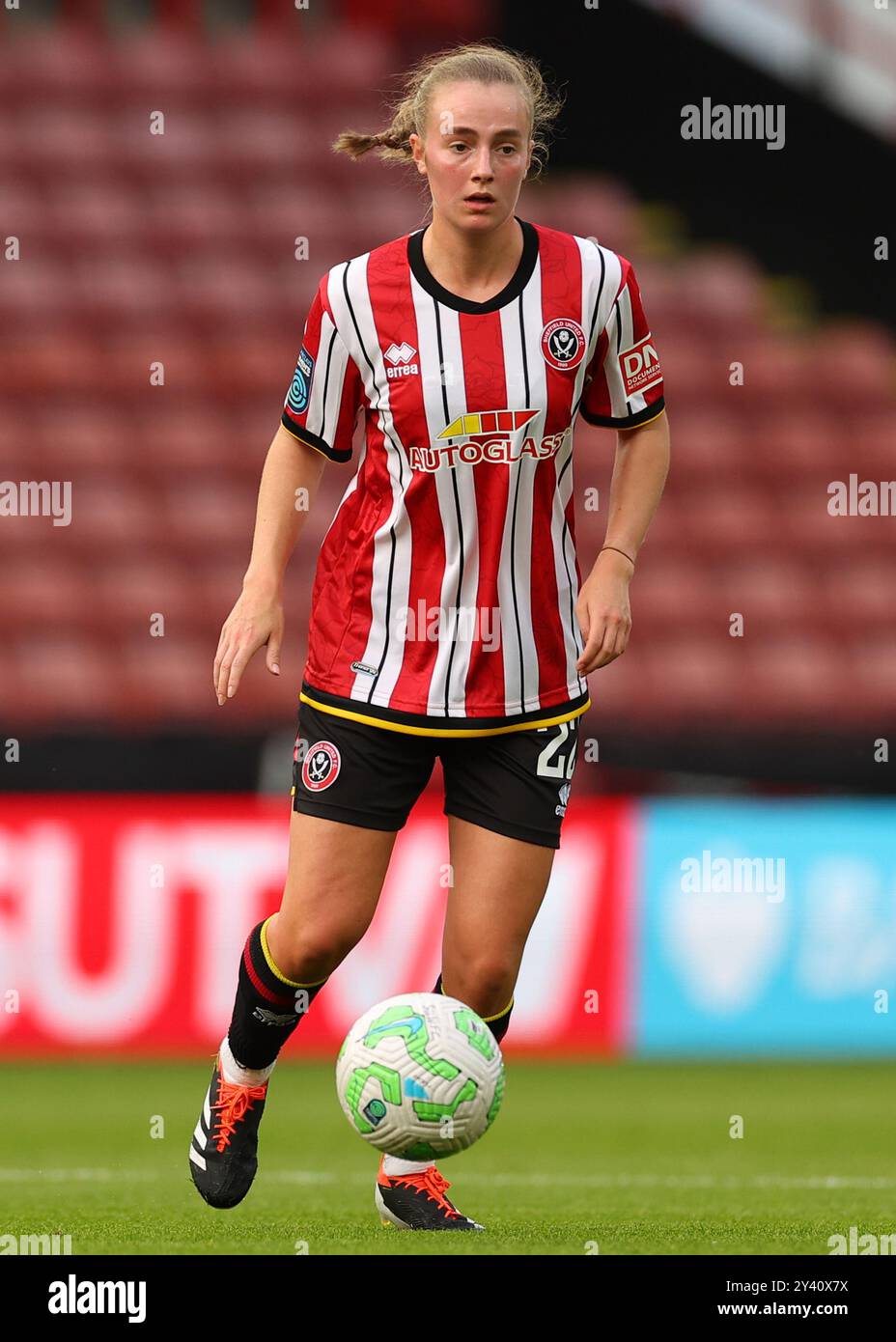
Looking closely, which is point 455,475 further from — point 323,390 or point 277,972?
point 277,972

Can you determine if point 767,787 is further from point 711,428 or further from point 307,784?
point 307,784

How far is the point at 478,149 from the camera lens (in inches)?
160

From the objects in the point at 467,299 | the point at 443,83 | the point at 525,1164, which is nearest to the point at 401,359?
the point at 467,299

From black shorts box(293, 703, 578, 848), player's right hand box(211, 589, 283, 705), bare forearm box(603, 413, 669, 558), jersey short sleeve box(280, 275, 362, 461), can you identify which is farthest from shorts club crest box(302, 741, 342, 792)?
bare forearm box(603, 413, 669, 558)

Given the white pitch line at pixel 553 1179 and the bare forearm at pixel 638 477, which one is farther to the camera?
the white pitch line at pixel 553 1179

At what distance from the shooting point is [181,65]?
Result: 14648mm

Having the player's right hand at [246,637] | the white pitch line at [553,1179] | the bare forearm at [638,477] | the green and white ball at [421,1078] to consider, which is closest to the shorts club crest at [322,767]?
the player's right hand at [246,637]

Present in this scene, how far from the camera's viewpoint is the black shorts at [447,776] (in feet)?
14.0

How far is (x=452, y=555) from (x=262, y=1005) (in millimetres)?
983

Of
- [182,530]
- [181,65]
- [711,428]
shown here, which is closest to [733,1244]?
[182,530]

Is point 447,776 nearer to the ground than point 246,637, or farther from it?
nearer to the ground

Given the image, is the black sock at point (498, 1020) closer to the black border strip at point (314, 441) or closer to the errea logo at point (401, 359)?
the black border strip at point (314, 441)

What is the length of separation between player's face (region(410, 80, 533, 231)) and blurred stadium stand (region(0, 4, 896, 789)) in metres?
6.72

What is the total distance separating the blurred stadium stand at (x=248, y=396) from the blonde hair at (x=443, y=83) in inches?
257
